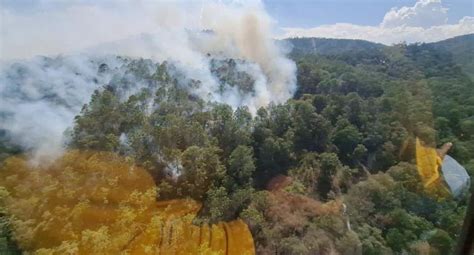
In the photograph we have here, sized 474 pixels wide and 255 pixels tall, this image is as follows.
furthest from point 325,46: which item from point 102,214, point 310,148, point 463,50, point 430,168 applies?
point 102,214

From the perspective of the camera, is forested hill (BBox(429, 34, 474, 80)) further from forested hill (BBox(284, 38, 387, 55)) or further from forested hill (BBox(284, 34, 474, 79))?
forested hill (BBox(284, 38, 387, 55))

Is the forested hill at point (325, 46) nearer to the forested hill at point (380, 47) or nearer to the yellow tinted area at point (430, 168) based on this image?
the forested hill at point (380, 47)

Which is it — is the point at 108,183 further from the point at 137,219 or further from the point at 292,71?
the point at 292,71

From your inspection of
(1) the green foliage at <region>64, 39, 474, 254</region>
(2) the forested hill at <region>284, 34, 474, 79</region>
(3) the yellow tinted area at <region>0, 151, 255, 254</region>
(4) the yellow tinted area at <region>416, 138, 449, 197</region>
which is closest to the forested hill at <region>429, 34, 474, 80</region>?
(2) the forested hill at <region>284, 34, 474, 79</region>

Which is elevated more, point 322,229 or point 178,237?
point 178,237

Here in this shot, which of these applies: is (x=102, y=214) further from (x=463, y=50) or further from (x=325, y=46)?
(x=325, y=46)

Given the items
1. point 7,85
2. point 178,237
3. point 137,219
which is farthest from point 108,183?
point 7,85

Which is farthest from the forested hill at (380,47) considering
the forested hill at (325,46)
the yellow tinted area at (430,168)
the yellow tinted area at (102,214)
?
the yellow tinted area at (102,214)
